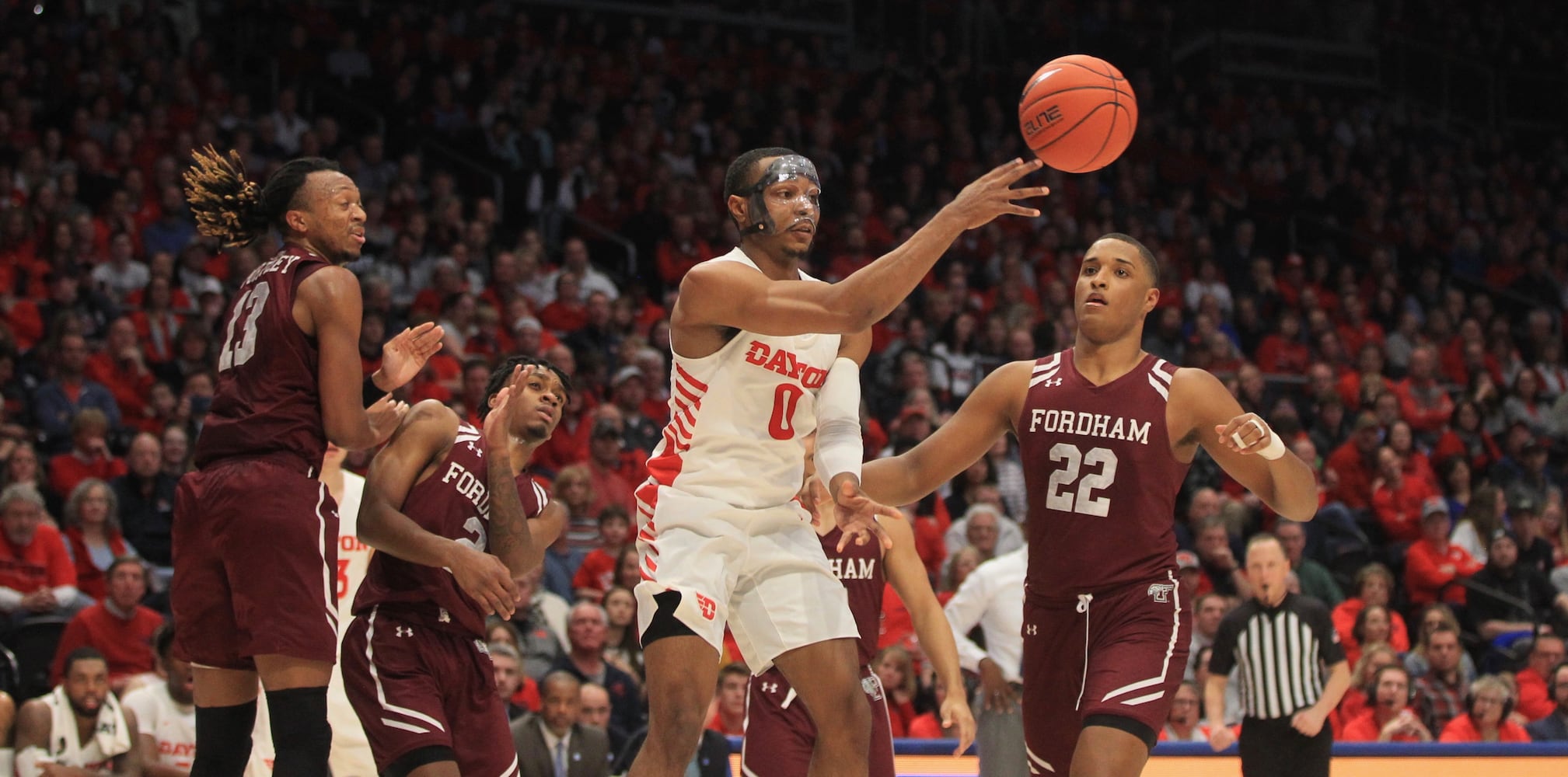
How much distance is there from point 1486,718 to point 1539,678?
1.20 metres

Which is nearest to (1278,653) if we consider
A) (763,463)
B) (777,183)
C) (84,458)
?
(763,463)

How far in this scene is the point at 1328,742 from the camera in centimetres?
756

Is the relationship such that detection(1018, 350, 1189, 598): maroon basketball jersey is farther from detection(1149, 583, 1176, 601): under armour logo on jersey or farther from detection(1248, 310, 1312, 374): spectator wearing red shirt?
detection(1248, 310, 1312, 374): spectator wearing red shirt

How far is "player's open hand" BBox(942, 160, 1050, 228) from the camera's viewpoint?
4594 millimetres

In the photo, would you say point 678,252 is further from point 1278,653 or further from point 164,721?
Answer: point 1278,653

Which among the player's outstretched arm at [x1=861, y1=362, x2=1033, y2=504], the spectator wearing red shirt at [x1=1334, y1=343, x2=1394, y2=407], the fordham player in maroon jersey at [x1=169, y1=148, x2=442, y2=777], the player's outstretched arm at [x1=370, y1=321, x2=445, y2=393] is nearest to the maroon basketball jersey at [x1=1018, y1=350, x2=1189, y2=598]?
the player's outstretched arm at [x1=861, y1=362, x2=1033, y2=504]

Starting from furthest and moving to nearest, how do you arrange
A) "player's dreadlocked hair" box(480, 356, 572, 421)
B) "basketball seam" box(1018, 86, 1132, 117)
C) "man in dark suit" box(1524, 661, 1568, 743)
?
"man in dark suit" box(1524, 661, 1568, 743)
"player's dreadlocked hair" box(480, 356, 572, 421)
"basketball seam" box(1018, 86, 1132, 117)

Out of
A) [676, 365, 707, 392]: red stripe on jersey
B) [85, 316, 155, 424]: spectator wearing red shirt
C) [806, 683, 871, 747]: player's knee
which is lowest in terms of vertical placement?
[806, 683, 871, 747]: player's knee

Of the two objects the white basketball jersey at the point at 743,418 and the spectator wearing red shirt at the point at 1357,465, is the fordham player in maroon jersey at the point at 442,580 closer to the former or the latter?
the white basketball jersey at the point at 743,418

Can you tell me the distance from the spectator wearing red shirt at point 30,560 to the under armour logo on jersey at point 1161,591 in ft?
21.2

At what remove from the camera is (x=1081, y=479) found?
536 cm

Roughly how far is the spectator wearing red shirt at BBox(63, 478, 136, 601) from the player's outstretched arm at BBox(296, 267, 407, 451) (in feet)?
18.2

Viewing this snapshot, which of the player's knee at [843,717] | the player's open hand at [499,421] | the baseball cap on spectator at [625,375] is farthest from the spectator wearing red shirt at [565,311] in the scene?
the player's knee at [843,717]

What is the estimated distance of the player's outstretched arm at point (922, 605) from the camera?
645 cm
